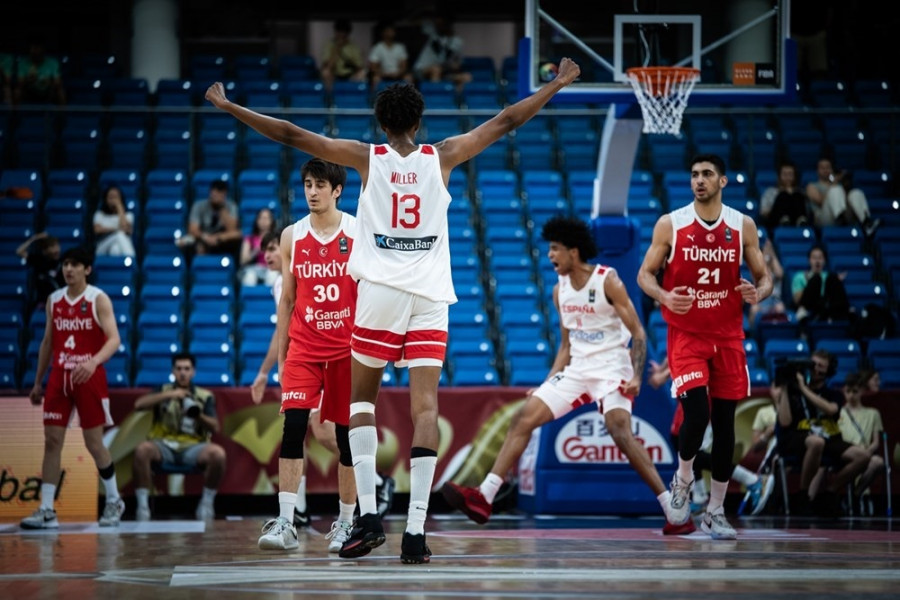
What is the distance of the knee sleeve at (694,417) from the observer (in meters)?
8.03

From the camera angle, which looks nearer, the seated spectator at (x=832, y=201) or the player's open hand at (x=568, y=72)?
the player's open hand at (x=568, y=72)

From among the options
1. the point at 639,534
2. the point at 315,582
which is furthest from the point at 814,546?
the point at 315,582

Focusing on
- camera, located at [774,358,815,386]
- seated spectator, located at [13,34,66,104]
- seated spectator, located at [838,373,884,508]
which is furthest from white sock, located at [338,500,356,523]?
seated spectator, located at [13,34,66,104]

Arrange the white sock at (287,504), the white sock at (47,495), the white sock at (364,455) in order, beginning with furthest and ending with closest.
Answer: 1. the white sock at (47,495)
2. the white sock at (287,504)
3. the white sock at (364,455)

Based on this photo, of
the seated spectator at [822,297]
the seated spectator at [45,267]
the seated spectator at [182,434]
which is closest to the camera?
the seated spectator at [182,434]

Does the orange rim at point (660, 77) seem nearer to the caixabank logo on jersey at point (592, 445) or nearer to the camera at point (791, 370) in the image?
the caixabank logo on jersey at point (592, 445)

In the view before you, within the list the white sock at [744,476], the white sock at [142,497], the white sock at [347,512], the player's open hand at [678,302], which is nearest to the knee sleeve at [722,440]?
the player's open hand at [678,302]

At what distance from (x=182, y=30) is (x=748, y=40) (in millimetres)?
12264

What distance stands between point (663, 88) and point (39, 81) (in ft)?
32.1

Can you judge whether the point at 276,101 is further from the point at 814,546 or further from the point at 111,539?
the point at 814,546

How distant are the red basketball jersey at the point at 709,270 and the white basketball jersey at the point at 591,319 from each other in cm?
124

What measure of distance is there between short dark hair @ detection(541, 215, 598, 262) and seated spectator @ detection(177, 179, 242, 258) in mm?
5893

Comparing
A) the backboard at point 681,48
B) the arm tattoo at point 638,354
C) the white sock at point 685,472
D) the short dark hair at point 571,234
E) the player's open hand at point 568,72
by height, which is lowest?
the white sock at point 685,472

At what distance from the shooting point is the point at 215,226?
574 inches
